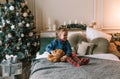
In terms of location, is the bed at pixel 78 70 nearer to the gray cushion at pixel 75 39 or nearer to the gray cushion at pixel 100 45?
the gray cushion at pixel 100 45

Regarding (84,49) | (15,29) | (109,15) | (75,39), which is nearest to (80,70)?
(84,49)

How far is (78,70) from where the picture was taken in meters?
2.31

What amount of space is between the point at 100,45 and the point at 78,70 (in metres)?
1.26

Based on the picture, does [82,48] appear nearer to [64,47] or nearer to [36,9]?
[64,47]

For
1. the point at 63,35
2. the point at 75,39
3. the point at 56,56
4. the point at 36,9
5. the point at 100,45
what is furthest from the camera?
the point at 36,9

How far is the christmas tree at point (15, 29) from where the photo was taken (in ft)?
12.5

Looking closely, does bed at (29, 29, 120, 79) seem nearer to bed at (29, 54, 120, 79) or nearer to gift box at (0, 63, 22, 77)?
bed at (29, 54, 120, 79)

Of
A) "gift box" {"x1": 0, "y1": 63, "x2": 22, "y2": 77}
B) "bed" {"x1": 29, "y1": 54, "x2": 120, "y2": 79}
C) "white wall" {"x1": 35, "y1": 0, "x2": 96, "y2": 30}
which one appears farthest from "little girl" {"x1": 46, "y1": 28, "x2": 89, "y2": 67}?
"white wall" {"x1": 35, "y1": 0, "x2": 96, "y2": 30}

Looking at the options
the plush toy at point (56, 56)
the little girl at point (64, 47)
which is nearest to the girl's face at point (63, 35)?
the little girl at point (64, 47)

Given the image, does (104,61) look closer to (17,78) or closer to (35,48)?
(17,78)

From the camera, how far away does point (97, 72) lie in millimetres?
2258

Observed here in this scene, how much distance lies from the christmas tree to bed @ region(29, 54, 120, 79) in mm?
1347

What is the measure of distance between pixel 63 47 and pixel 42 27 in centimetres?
187

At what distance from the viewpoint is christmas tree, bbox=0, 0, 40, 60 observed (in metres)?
3.81
